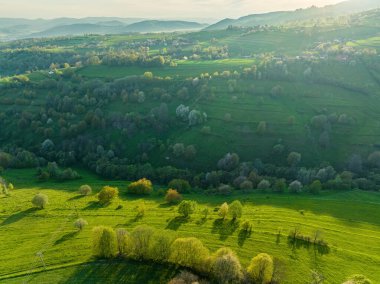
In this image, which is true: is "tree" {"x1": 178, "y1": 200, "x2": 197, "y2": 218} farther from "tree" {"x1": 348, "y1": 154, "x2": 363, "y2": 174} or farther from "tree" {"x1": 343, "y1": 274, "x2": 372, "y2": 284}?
"tree" {"x1": 348, "y1": 154, "x2": 363, "y2": 174}

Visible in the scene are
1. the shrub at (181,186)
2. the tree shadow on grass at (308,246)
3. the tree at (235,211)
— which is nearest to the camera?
the tree shadow on grass at (308,246)

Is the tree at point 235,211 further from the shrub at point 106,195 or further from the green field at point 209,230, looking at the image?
the shrub at point 106,195

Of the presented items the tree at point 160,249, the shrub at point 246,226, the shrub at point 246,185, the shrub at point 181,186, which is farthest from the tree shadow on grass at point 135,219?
the shrub at point 246,185

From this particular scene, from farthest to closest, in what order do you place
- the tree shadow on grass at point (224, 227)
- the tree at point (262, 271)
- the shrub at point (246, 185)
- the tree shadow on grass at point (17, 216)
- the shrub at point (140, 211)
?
the shrub at point (246, 185) → the shrub at point (140, 211) → the tree shadow on grass at point (17, 216) → the tree shadow on grass at point (224, 227) → the tree at point (262, 271)

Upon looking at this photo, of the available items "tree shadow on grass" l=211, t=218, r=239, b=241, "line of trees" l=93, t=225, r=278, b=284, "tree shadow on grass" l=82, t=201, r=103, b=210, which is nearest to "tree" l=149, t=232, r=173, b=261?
"line of trees" l=93, t=225, r=278, b=284

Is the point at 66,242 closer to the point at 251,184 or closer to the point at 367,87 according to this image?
the point at 251,184

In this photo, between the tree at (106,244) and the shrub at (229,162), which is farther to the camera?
the shrub at (229,162)

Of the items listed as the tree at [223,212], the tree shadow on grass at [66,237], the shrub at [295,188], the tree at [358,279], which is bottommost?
the shrub at [295,188]

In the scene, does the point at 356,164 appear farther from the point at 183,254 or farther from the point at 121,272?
the point at 121,272
